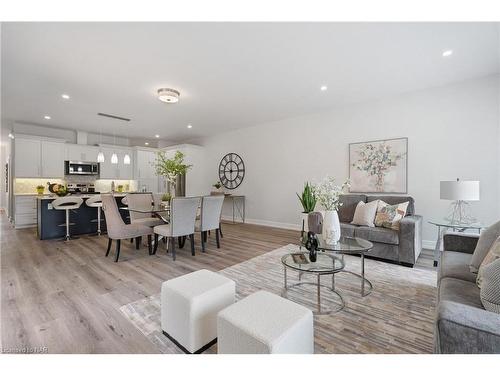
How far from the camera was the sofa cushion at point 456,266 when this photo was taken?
1.68 m

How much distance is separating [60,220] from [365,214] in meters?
5.77

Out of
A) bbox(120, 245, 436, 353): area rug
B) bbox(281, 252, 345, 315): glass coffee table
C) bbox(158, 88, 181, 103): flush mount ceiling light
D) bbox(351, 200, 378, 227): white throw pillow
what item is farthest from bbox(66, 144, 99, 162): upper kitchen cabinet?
bbox(351, 200, 378, 227): white throw pillow

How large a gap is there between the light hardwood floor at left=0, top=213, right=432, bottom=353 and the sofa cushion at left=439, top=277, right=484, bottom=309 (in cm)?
179

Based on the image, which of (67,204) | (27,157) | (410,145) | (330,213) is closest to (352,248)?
(330,213)

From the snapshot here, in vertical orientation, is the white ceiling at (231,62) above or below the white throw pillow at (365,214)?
above

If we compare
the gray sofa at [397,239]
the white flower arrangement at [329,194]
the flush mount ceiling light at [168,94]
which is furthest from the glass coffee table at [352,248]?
the flush mount ceiling light at [168,94]

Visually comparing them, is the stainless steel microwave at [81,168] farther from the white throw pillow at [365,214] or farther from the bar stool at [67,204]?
the white throw pillow at [365,214]

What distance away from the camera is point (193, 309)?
1481 mm

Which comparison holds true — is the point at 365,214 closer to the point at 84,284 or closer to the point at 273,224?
the point at 273,224

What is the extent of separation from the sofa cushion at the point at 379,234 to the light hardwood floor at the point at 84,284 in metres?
0.51
